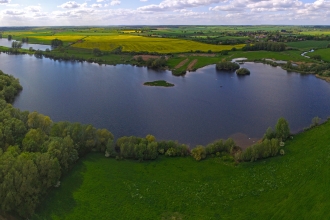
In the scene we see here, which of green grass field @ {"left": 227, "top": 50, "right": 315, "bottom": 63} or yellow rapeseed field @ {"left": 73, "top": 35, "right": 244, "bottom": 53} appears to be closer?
green grass field @ {"left": 227, "top": 50, "right": 315, "bottom": 63}

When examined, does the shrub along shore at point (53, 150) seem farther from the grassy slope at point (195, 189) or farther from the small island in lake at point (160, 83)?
the small island in lake at point (160, 83)

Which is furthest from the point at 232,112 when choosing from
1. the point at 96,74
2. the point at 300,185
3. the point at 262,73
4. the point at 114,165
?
the point at 96,74

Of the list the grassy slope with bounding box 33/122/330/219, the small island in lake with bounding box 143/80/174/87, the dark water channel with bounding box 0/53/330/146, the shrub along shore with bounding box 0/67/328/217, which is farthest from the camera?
the small island in lake with bounding box 143/80/174/87

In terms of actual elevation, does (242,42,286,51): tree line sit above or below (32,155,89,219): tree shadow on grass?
above

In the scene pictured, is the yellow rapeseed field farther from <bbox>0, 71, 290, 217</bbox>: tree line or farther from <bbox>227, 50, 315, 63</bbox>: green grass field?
<bbox>0, 71, 290, 217</bbox>: tree line

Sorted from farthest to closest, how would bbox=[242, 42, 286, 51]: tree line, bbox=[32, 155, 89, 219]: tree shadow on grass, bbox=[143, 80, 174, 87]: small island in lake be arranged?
bbox=[242, 42, 286, 51]: tree line
bbox=[143, 80, 174, 87]: small island in lake
bbox=[32, 155, 89, 219]: tree shadow on grass

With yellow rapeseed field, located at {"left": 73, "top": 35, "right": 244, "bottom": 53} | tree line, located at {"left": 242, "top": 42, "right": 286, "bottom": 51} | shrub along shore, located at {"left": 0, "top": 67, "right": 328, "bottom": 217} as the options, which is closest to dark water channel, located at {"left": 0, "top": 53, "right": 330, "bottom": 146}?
shrub along shore, located at {"left": 0, "top": 67, "right": 328, "bottom": 217}
